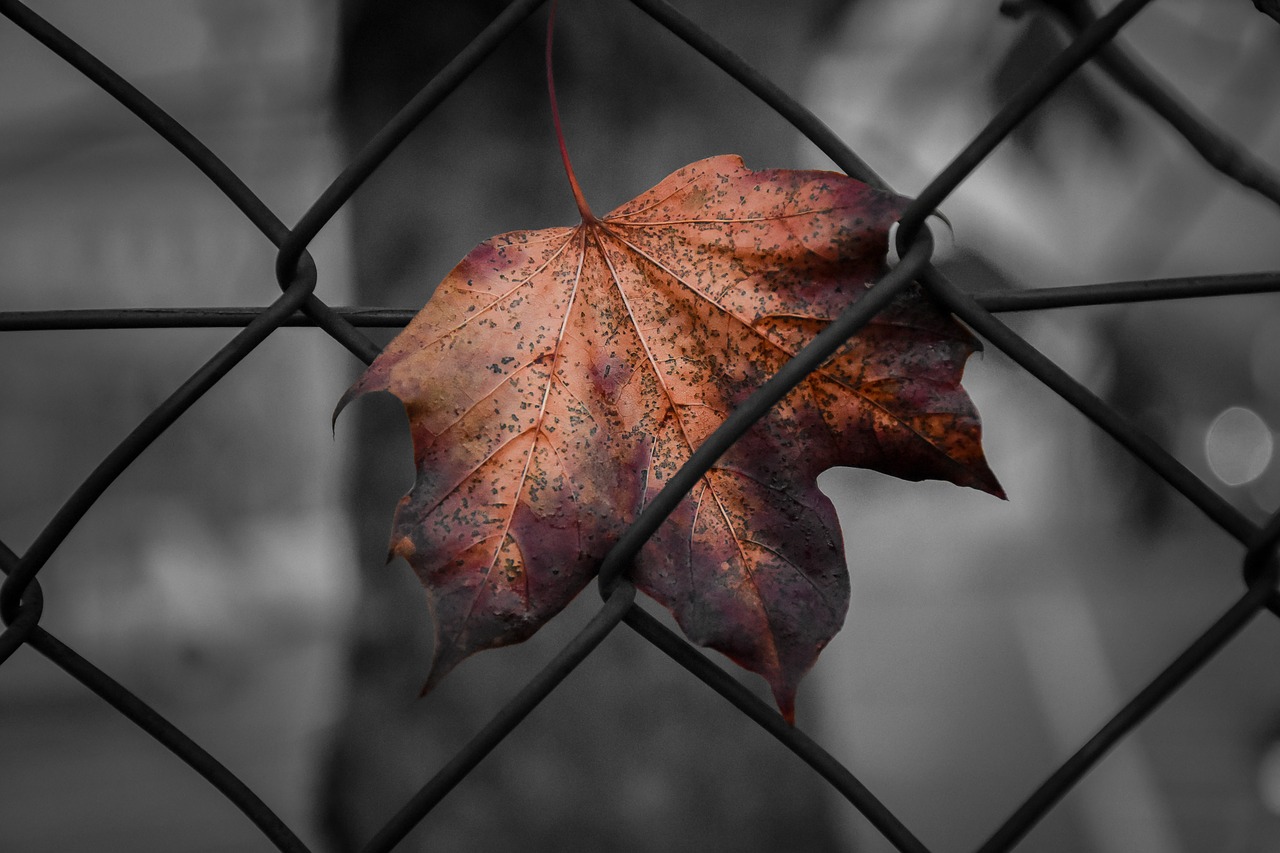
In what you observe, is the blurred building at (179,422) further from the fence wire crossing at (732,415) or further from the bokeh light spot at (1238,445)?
the bokeh light spot at (1238,445)

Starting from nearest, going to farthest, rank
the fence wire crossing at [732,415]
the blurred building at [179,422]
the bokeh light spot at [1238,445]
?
the fence wire crossing at [732,415] → the blurred building at [179,422] → the bokeh light spot at [1238,445]

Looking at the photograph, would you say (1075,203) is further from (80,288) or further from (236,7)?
(80,288)

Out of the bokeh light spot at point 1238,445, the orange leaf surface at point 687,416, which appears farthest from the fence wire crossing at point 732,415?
the bokeh light spot at point 1238,445

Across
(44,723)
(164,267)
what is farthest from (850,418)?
(44,723)

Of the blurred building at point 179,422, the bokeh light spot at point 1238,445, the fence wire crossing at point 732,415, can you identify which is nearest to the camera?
the fence wire crossing at point 732,415

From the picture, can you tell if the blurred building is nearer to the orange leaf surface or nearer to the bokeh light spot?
the orange leaf surface

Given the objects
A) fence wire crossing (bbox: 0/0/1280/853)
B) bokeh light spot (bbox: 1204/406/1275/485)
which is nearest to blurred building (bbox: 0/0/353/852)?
fence wire crossing (bbox: 0/0/1280/853)

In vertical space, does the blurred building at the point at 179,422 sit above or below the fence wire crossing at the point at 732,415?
above

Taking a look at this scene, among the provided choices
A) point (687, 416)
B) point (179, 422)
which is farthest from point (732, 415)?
point (179, 422)
